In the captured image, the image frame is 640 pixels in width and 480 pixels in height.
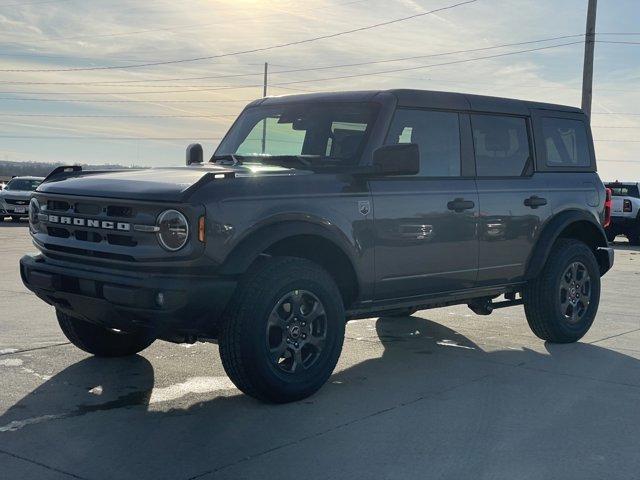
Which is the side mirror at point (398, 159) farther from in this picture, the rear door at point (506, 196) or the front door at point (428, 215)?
the rear door at point (506, 196)

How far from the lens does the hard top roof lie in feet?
20.2

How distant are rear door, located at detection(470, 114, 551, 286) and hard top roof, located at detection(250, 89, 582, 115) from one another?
0.08 metres

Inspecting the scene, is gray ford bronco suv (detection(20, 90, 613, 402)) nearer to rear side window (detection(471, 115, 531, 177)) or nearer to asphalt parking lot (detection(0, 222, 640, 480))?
rear side window (detection(471, 115, 531, 177))

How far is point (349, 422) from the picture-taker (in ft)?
16.1

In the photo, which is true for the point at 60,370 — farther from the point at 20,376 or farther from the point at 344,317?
the point at 344,317

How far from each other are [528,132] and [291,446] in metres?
3.97

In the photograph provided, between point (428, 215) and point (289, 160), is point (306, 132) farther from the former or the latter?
point (428, 215)

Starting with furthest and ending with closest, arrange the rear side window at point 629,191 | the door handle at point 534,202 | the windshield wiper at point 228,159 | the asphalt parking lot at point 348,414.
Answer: the rear side window at point 629,191 → the door handle at point 534,202 → the windshield wiper at point 228,159 → the asphalt parking lot at point 348,414

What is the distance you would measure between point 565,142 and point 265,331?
12.9 ft

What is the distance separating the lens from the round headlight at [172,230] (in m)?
4.75

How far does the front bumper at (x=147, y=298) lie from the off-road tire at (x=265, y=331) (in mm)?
131

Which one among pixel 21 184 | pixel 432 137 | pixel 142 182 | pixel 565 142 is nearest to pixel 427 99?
pixel 432 137

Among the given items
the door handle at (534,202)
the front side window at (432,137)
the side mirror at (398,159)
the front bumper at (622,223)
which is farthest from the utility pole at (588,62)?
the side mirror at (398,159)

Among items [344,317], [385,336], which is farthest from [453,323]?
[344,317]
